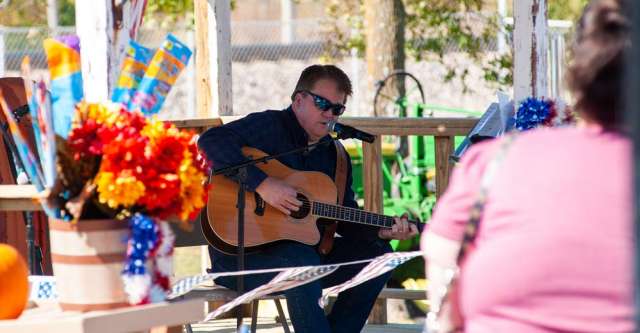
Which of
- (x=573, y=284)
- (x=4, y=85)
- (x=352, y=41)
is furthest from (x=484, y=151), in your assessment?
(x=352, y=41)

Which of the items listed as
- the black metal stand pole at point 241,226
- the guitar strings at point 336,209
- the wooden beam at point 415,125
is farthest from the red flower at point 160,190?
the wooden beam at point 415,125

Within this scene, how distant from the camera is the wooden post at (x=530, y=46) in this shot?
496cm

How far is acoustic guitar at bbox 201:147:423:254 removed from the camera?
514 cm

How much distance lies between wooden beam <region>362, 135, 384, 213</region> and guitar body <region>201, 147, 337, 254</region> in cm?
95

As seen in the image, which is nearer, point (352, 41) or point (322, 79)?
point (322, 79)

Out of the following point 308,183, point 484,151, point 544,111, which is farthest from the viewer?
point 308,183

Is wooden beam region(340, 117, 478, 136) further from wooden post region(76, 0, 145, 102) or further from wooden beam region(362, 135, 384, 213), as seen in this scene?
wooden post region(76, 0, 145, 102)

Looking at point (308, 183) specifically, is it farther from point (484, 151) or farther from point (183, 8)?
point (183, 8)

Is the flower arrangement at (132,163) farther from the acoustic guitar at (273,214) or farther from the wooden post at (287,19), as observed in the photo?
the wooden post at (287,19)

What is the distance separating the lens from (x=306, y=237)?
5.19m

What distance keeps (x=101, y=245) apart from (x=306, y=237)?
1.97 meters

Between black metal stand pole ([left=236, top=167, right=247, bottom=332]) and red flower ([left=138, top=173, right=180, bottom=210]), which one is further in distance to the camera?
black metal stand pole ([left=236, top=167, right=247, bottom=332])

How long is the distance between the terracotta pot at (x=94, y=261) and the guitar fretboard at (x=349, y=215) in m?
1.99

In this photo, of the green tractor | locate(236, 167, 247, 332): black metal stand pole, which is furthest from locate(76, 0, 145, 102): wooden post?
the green tractor
